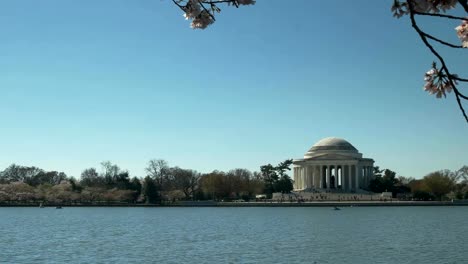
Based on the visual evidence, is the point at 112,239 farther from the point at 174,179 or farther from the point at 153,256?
the point at 174,179

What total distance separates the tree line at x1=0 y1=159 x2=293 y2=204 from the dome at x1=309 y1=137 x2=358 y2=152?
8.99 m

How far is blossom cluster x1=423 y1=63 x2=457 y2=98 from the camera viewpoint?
3998mm

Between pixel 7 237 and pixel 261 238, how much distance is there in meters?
18.3

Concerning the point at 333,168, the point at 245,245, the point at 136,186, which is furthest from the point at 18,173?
the point at 245,245

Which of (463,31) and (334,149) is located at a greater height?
(334,149)

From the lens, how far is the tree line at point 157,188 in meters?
122

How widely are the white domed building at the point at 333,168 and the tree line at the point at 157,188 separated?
4.34m

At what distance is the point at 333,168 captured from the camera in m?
130

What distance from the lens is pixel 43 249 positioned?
3903 centimetres

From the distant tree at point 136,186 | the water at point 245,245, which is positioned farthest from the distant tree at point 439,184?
the water at point 245,245

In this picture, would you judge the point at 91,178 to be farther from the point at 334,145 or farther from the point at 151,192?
the point at 334,145

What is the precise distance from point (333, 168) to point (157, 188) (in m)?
34.0

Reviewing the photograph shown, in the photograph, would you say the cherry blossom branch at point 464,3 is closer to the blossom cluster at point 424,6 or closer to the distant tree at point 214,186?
the blossom cluster at point 424,6

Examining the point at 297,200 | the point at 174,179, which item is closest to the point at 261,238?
the point at 297,200
